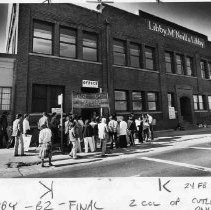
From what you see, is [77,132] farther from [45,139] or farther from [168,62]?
[168,62]

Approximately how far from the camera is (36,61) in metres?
11.8

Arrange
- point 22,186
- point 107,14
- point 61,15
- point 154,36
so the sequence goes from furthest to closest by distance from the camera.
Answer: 1. point 154,36
2. point 107,14
3. point 61,15
4. point 22,186

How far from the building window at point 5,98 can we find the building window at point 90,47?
527 centimetres

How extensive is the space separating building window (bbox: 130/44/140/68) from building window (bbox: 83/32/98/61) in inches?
129

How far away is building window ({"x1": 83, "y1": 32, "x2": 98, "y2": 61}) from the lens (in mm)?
14090

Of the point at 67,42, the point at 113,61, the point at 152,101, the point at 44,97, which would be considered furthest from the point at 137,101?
the point at 44,97

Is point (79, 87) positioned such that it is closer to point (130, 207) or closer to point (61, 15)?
point (61, 15)

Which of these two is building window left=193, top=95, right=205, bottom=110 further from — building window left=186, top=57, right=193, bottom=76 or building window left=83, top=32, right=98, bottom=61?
building window left=83, top=32, right=98, bottom=61

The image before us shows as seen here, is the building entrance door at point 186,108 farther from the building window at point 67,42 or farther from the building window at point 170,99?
the building window at point 67,42

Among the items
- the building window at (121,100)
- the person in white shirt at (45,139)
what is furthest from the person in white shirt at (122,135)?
the person in white shirt at (45,139)

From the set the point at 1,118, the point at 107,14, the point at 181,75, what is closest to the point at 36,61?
the point at 1,118

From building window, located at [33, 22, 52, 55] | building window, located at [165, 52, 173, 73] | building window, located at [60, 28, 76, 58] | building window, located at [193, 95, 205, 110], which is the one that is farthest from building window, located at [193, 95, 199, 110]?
building window, located at [33, 22, 52, 55]

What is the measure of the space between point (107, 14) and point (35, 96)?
7942 millimetres

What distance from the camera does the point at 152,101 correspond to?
1719cm
